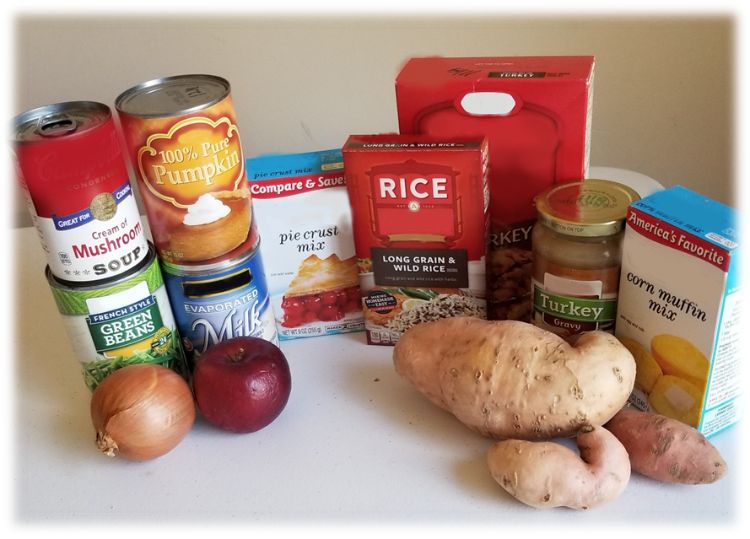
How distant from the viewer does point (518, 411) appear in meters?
0.79

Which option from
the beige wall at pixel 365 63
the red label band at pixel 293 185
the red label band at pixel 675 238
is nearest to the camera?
the red label band at pixel 675 238

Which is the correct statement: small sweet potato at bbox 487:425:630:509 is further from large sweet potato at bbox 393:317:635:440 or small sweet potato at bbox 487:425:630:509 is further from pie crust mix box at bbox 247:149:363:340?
pie crust mix box at bbox 247:149:363:340

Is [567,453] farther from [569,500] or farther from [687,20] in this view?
Result: [687,20]

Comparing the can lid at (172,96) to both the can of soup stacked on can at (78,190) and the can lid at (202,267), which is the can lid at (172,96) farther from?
the can lid at (202,267)

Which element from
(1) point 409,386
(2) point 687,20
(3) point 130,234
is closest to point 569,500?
(1) point 409,386

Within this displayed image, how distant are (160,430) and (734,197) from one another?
1171 millimetres

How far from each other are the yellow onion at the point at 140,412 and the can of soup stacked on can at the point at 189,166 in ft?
0.47

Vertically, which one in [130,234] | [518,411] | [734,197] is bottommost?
[734,197]

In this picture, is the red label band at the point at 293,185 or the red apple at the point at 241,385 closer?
the red apple at the point at 241,385

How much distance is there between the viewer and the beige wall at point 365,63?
51.9 inches

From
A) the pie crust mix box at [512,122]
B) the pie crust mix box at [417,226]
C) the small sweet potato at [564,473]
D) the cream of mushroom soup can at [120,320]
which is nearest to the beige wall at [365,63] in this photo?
the pie crust mix box at [512,122]

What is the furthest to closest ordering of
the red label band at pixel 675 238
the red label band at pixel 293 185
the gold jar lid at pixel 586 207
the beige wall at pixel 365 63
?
1. the beige wall at pixel 365 63
2. the red label band at pixel 293 185
3. the gold jar lid at pixel 586 207
4. the red label band at pixel 675 238

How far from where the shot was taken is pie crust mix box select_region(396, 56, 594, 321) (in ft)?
2.96

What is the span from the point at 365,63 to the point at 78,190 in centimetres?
72
